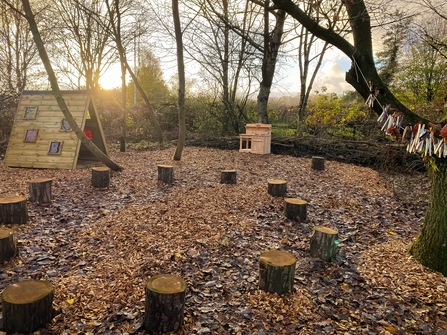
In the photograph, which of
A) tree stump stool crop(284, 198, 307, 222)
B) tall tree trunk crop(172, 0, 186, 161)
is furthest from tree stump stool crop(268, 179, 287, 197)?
tall tree trunk crop(172, 0, 186, 161)

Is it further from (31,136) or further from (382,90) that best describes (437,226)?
(31,136)

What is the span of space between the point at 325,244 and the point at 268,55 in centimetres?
835

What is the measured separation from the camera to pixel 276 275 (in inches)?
110

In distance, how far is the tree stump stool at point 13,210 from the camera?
13.1ft

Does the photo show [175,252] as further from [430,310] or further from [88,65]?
[88,65]

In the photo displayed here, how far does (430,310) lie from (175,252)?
8.28 ft

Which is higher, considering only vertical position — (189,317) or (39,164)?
(39,164)

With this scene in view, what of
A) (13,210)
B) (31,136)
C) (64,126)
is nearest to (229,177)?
(13,210)

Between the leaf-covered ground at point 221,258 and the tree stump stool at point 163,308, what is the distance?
0.34ft

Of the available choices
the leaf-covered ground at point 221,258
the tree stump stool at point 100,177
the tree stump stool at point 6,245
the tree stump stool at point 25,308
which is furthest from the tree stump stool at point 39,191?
the tree stump stool at point 25,308

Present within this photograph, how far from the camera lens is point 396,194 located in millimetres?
6211

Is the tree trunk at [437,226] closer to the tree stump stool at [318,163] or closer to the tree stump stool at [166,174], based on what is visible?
the tree stump stool at [166,174]

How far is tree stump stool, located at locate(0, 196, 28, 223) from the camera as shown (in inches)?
157

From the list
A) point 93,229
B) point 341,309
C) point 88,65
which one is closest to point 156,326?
point 341,309
